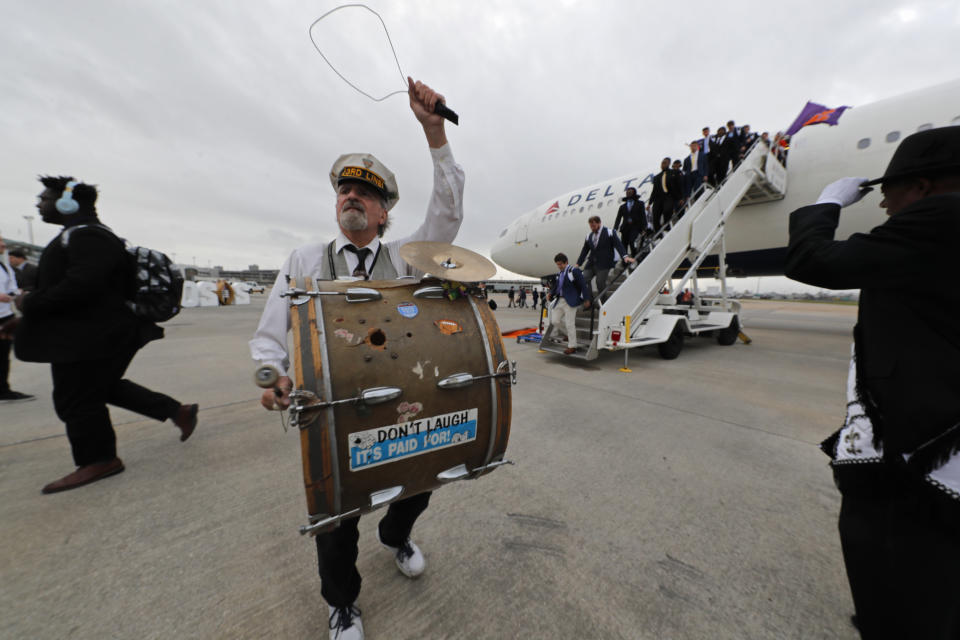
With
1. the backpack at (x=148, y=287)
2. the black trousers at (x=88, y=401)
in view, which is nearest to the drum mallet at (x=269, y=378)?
the backpack at (x=148, y=287)

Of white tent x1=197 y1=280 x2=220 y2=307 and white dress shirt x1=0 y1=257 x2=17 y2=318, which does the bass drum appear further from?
white tent x1=197 y1=280 x2=220 y2=307

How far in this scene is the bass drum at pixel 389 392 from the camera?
928mm

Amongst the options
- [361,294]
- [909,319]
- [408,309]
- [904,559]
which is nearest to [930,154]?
[909,319]

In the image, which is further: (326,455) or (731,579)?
(731,579)

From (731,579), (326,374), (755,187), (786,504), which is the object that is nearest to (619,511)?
(731,579)

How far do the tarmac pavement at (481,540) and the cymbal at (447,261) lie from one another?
1280 mm

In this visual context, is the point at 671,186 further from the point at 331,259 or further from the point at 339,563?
the point at 339,563

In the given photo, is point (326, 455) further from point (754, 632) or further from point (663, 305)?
point (663, 305)

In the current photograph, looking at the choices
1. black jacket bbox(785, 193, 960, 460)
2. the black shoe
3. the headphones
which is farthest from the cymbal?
the black shoe

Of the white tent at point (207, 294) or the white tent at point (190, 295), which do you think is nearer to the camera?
the white tent at point (190, 295)

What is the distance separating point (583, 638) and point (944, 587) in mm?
959

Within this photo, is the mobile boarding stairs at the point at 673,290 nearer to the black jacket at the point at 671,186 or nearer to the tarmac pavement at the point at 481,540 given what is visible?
the black jacket at the point at 671,186

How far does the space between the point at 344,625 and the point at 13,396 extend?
4779mm

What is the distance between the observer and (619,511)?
1.84 metres
